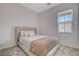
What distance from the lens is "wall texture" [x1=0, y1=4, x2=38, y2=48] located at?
167 cm

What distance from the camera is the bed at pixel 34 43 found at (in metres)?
1.62

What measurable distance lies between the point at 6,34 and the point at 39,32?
20.7 inches

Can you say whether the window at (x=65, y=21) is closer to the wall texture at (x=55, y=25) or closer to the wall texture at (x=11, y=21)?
the wall texture at (x=55, y=25)

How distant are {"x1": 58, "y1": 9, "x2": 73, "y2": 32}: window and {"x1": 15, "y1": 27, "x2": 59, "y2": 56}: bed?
8.5 inches

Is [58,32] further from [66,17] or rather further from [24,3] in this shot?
[24,3]

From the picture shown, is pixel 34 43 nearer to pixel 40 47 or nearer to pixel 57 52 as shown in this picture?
pixel 40 47

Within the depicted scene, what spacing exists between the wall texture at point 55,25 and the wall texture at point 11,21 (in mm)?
144

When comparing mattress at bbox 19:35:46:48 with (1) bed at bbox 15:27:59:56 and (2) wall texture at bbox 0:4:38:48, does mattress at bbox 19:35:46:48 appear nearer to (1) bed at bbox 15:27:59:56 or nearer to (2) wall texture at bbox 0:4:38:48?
(1) bed at bbox 15:27:59:56

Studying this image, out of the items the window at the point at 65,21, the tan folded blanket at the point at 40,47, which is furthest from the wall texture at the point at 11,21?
the window at the point at 65,21

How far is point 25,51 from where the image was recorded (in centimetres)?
167

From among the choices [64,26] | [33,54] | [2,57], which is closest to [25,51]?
[33,54]

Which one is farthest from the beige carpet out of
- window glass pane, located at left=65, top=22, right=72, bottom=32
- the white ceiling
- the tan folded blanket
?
the white ceiling

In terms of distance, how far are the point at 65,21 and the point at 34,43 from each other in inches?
24.1

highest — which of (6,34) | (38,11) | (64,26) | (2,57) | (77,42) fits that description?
(38,11)
